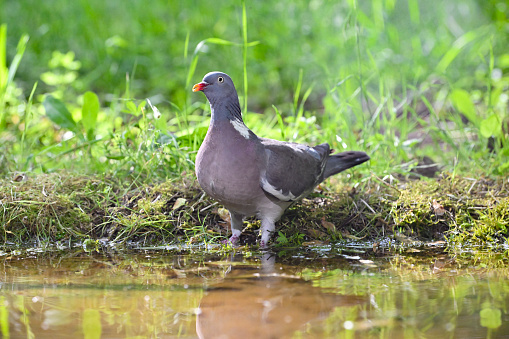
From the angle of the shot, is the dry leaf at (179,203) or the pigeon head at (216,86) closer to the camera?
the pigeon head at (216,86)

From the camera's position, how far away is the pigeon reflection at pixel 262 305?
2174mm

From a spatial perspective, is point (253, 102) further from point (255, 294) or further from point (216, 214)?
point (255, 294)

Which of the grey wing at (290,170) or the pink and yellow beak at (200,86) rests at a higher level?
the pink and yellow beak at (200,86)

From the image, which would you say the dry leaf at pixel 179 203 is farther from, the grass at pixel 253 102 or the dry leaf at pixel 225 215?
the dry leaf at pixel 225 215

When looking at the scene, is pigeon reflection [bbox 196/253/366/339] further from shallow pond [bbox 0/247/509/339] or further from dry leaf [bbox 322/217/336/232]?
dry leaf [bbox 322/217/336/232]

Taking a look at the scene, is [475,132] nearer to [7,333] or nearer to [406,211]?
[406,211]

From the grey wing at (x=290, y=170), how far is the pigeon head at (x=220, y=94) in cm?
31

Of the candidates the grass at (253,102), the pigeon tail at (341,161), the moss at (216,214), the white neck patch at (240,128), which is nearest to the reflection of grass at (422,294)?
the moss at (216,214)

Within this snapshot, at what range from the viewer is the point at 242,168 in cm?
335

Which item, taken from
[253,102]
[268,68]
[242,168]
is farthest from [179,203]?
[268,68]

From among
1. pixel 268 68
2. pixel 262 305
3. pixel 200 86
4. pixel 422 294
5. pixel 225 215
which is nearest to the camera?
pixel 262 305

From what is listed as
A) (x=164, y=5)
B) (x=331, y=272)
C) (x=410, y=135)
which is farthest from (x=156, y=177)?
(x=164, y=5)

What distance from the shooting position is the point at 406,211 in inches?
Answer: 151

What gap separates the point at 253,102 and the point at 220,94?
3.71 m
